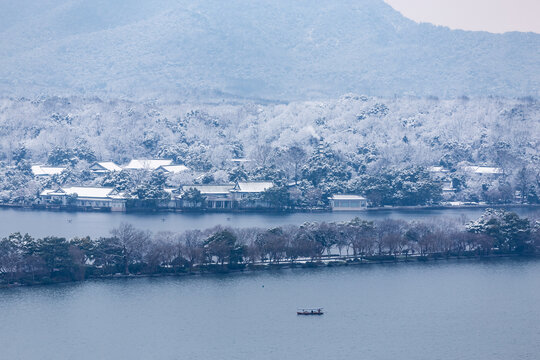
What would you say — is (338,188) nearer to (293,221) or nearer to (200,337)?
(293,221)

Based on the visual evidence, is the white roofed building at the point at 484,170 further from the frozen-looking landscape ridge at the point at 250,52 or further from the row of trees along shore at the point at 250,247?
the frozen-looking landscape ridge at the point at 250,52

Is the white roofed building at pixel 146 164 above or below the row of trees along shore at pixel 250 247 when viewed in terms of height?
above

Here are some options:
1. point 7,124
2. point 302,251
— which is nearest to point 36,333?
point 302,251

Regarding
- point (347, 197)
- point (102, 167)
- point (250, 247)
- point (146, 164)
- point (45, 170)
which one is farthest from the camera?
point (146, 164)

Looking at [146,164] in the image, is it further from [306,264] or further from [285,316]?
[285,316]

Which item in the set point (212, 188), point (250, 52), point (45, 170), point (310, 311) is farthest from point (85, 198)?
point (250, 52)

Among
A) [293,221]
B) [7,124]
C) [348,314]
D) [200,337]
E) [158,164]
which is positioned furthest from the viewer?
[7,124]

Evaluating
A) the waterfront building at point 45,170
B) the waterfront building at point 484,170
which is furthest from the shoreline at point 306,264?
the waterfront building at point 45,170
